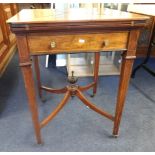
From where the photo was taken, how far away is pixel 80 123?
1217mm

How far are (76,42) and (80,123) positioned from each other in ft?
2.12

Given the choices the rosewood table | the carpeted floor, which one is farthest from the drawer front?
the carpeted floor

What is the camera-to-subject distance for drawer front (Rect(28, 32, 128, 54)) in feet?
2.42

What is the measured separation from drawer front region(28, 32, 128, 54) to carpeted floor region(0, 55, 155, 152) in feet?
1.90

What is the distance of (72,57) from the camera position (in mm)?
2062

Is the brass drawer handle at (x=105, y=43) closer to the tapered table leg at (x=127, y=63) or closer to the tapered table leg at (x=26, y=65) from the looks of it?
the tapered table leg at (x=127, y=63)

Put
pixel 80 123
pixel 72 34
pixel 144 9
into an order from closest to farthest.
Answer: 1. pixel 72 34
2. pixel 80 123
3. pixel 144 9

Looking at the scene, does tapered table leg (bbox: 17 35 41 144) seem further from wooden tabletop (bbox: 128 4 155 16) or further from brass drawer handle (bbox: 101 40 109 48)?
wooden tabletop (bbox: 128 4 155 16)

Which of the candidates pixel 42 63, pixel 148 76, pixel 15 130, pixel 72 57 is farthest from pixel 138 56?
pixel 15 130

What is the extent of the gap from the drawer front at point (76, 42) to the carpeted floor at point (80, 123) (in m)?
0.58

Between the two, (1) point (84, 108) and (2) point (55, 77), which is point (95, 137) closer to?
(1) point (84, 108)

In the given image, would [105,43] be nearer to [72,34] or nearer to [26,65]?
Result: [72,34]

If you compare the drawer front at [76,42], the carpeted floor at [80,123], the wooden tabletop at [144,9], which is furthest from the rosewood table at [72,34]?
the wooden tabletop at [144,9]

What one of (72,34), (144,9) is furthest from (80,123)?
(144,9)
